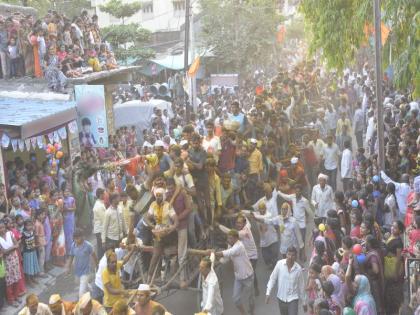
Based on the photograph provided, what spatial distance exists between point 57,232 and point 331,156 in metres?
5.85

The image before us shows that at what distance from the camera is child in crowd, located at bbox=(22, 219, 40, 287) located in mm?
11656

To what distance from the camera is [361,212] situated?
31.1 ft

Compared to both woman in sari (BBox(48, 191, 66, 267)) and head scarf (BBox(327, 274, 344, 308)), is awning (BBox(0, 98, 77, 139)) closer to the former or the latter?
woman in sari (BBox(48, 191, 66, 267))

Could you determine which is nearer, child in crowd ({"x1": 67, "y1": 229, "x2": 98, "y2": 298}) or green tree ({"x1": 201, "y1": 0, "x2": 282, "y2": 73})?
child in crowd ({"x1": 67, "y1": 229, "x2": 98, "y2": 298})

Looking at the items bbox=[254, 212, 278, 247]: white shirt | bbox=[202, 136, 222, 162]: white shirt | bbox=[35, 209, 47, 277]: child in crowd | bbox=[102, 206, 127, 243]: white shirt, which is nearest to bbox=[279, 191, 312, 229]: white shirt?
bbox=[254, 212, 278, 247]: white shirt

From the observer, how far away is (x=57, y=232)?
42.1ft

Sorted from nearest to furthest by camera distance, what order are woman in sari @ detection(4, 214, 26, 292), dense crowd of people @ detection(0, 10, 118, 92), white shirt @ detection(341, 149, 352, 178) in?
woman in sari @ detection(4, 214, 26, 292) → white shirt @ detection(341, 149, 352, 178) → dense crowd of people @ detection(0, 10, 118, 92)

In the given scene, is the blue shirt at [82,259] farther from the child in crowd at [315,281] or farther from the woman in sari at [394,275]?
the woman in sari at [394,275]

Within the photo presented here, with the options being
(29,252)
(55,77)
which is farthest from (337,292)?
(55,77)

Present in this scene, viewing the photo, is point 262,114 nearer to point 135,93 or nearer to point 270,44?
point 135,93

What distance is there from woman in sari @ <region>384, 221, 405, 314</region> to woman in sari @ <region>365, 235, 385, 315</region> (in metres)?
0.15

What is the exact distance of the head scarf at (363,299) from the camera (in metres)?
7.18

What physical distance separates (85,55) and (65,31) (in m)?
1.04

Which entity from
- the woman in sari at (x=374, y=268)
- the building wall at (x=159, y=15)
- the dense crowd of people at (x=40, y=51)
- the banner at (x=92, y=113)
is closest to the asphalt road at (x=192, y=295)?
the woman in sari at (x=374, y=268)
